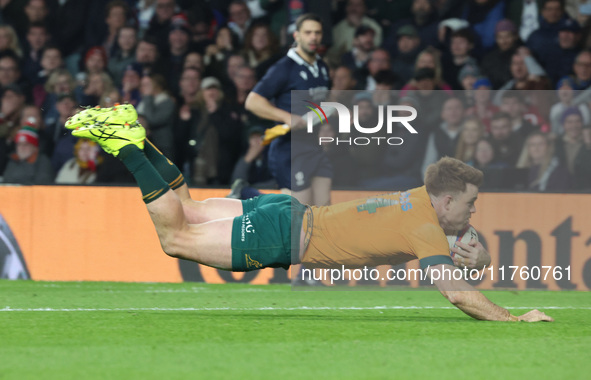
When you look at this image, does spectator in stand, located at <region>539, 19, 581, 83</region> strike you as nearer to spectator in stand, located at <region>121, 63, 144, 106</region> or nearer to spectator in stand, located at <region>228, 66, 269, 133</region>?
spectator in stand, located at <region>228, 66, 269, 133</region>

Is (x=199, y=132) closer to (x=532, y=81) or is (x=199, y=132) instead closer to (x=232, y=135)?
(x=232, y=135)

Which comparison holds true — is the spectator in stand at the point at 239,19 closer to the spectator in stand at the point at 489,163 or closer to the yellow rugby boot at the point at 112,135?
the spectator in stand at the point at 489,163

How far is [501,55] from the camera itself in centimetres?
1077

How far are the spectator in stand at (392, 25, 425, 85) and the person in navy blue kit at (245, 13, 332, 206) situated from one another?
10.2ft

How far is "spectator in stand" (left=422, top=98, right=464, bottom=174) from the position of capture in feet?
29.5

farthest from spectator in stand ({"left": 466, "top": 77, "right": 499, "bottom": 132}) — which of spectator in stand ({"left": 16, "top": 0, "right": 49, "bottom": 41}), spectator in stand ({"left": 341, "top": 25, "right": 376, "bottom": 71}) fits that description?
spectator in stand ({"left": 16, "top": 0, "right": 49, "bottom": 41})

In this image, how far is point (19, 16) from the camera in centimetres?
1244

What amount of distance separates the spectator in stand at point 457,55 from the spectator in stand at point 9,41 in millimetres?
5527

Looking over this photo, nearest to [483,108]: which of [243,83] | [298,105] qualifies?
[298,105]

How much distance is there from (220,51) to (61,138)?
219cm

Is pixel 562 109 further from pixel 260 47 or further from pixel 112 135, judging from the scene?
pixel 112 135

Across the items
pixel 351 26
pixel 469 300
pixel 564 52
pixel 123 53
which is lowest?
pixel 469 300

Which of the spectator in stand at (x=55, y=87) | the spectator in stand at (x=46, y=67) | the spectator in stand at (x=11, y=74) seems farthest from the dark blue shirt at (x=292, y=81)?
the spectator in stand at (x=11, y=74)

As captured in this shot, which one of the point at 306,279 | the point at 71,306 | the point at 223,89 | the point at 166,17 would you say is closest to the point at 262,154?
the point at 223,89
